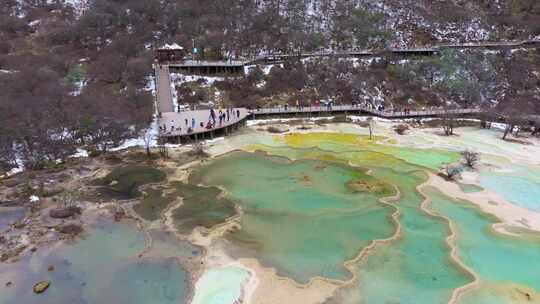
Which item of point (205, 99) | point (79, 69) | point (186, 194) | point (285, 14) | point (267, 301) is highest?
point (285, 14)

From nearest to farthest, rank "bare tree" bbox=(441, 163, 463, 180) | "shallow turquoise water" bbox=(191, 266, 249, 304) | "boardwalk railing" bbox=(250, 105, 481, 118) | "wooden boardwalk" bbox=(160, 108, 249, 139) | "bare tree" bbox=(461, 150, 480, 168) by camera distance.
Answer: "shallow turquoise water" bbox=(191, 266, 249, 304) → "bare tree" bbox=(441, 163, 463, 180) → "bare tree" bbox=(461, 150, 480, 168) → "wooden boardwalk" bbox=(160, 108, 249, 139) → "boardwalk railing" bbox=(250, 105, 481, 118)

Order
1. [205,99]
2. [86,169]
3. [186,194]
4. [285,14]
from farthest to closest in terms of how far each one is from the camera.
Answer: [285,14]
[205,99]
[86,169]
[186,194]

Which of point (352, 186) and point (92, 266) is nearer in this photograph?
point (92, 266)

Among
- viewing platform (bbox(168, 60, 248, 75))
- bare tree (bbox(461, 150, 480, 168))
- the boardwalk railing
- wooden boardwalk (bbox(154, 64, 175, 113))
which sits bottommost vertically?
bare tree (bbox(461, 150, 480, 168))

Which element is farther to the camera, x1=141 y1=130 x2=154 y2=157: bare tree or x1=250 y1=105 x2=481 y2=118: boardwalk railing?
x1=250 y1=105 x2=481 y2=118: boardwalk railing

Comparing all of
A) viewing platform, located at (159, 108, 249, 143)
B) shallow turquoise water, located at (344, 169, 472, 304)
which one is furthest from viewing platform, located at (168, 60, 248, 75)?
shallow turquoise water, located at (344, 169, 472, 304)

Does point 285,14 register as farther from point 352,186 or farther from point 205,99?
point 352,186

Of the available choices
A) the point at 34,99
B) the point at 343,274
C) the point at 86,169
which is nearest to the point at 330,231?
the point at 343,274

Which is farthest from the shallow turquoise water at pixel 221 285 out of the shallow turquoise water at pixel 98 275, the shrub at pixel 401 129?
the shrub at pixel 401 129

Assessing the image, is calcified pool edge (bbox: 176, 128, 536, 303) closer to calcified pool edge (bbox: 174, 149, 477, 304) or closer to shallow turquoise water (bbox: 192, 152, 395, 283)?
calcified pool edge (bbox: 174, 149, 477, 304)
